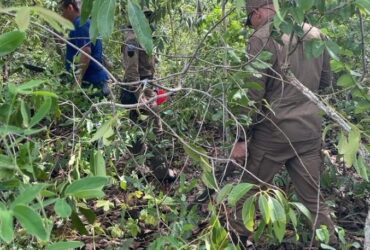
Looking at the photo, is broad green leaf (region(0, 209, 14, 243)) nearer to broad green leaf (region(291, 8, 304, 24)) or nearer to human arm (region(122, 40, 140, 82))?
broad green leaf (region(291, 8, 304, 24))

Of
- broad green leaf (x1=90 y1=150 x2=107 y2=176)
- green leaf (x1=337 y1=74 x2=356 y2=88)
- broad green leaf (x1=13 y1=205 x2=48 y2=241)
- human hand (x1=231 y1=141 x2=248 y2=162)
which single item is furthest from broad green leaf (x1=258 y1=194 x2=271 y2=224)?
human hand (x1=231 y1=141 x2=248 y2=162)

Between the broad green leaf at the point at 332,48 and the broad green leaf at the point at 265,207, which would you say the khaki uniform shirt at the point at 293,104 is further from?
the broad green leaf at the point at 265,207

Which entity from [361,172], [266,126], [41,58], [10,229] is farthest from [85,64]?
[10,229]

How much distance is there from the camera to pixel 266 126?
148 inches

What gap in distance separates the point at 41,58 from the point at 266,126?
2.57 m

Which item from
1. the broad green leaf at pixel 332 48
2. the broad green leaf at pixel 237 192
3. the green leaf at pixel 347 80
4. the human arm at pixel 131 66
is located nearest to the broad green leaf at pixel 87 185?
the broad green leaf at pixel 237 192

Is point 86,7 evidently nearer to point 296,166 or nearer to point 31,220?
point 31,220

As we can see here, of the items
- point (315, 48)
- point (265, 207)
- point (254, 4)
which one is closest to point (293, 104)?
point (254, 4)

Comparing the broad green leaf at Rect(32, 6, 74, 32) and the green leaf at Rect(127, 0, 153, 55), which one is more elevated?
the broad green leaf at Rect(32, 6, 74, 32)

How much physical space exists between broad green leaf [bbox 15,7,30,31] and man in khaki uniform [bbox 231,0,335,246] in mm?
2299

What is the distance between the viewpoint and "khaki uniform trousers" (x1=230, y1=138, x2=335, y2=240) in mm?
3766

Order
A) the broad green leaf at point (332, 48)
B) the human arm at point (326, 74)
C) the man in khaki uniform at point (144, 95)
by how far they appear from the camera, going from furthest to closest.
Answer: the man in khaki uniform at point (144, 95), the human arm at point (326, 74), the broad green leaf at point (332, 48)

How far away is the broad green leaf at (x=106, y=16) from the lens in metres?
1.59

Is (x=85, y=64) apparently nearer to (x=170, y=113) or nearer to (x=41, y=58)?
(x=41, y=58)
